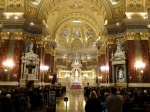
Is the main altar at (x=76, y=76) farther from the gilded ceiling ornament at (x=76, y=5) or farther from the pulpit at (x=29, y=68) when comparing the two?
the pulpit at (x=29, y=68)

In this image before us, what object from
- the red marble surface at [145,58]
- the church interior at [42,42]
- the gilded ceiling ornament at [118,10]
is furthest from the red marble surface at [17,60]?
the red marble surface at [145,58]

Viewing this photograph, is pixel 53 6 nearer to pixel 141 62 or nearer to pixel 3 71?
pixel 3 71

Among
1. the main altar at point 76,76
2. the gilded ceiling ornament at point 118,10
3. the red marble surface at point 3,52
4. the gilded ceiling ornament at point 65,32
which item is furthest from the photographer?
the gilded ceiling ornament at point 65,32

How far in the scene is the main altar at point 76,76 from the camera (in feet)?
121

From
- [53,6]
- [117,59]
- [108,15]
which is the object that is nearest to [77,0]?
[53,6]

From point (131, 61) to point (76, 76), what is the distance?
19.2 metres

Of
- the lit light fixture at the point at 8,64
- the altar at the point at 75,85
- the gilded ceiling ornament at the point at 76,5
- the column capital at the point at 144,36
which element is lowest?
the altar at the point at 75,85

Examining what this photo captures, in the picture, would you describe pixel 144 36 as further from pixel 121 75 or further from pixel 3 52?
pixel 3 52

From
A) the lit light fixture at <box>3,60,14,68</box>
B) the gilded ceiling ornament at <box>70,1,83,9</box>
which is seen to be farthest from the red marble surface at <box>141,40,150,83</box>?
the lit light fixture at <box>3,60,14,68</box>

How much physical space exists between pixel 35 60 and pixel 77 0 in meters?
12.7

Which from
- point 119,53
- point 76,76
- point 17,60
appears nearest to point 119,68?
point 119,53

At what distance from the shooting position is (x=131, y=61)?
18.7 meters

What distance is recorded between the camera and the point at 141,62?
18.4m

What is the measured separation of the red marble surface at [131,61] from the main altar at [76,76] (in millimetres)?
17800
